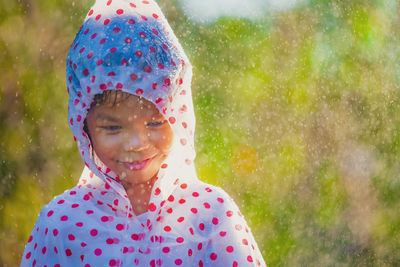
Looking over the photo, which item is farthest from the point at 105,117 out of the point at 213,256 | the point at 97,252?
the point at 213,256

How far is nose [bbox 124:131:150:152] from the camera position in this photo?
152 cm

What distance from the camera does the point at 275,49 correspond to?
4.71 metres

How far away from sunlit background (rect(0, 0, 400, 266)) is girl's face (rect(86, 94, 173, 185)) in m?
1.96

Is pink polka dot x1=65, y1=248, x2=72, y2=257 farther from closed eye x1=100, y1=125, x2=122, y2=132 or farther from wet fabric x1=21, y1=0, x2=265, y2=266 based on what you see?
closed eye x1=100, y1=125, x2=122, y2=132

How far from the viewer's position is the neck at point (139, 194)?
1661 millimetres

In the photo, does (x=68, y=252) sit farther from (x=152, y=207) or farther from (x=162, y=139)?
(x=162, y=139)

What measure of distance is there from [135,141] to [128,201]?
224mm

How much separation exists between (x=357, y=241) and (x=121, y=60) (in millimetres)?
4300

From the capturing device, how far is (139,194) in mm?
1667

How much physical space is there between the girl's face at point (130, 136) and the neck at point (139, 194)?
0.04 metres

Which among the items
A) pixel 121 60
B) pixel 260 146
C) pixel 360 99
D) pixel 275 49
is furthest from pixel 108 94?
pixel 360 99

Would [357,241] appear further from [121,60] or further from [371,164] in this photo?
[121,60]

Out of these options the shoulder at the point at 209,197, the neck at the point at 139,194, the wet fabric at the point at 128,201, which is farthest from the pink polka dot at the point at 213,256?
the neck at the point at 139,194

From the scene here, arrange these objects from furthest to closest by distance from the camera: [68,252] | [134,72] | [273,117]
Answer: [273,117]
[68,252]
[134,72]
